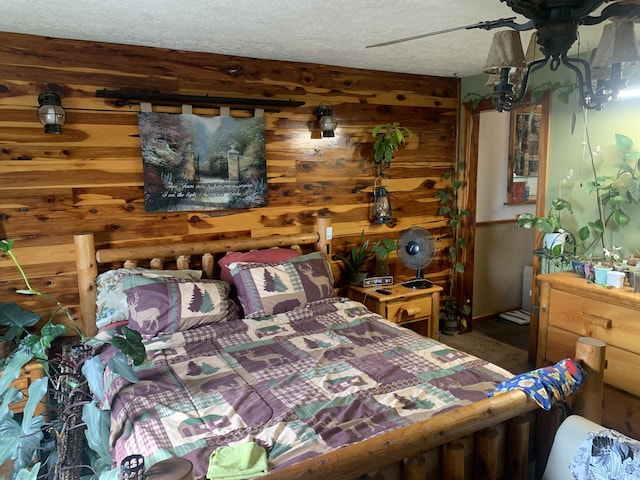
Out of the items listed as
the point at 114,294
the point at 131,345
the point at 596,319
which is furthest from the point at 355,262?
the point at 131,345

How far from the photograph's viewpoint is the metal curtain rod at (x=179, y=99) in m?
2.76

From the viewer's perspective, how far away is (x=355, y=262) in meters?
3.69

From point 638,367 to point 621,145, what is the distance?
4.48 ft

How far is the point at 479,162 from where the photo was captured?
174 inches

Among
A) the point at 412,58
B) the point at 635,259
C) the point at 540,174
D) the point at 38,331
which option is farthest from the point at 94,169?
the point at 635,259

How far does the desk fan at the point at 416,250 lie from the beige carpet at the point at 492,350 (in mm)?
741

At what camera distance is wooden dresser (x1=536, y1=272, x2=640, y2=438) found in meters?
2.60

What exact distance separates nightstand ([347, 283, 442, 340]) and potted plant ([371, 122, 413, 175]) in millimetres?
1026

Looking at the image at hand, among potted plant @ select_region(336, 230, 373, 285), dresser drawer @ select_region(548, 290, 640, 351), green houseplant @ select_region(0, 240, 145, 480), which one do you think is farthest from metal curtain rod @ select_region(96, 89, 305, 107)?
dresser drawer @ select_region(548, 290, 640, 351)

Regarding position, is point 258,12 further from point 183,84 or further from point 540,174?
point 540,174

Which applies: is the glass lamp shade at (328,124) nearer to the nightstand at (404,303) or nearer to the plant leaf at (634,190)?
the nightstand at (404,303)

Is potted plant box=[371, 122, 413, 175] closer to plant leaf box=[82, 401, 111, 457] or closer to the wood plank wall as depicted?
the wood plank wall

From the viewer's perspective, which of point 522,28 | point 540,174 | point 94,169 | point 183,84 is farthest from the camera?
point 540,174

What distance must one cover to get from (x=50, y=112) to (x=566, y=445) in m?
2.78
